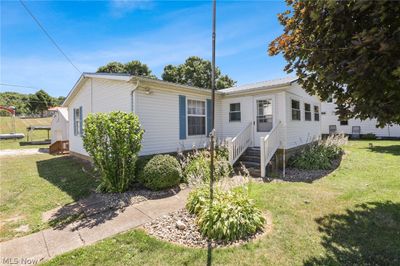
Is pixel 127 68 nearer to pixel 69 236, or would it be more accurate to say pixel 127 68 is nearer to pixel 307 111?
pixel 307 111

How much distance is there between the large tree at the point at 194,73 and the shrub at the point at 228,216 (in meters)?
23.9

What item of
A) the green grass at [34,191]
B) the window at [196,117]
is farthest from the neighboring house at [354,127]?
the green grass at [34,191]

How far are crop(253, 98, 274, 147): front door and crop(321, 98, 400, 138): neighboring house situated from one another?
12328 mm

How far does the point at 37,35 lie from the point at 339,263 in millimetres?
11357

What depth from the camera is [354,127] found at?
2097cm

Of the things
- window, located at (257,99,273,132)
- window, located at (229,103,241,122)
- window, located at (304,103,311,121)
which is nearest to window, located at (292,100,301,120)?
window, located at (304,103,311,121)

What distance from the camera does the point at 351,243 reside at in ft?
→ 11.0

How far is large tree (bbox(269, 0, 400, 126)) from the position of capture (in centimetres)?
224

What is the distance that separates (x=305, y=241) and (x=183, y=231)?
6.67 feet

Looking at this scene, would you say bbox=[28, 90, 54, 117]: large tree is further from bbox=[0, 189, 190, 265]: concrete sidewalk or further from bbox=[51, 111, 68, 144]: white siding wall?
bbox=[0, 189, 190, 265]: concrete sidewalk

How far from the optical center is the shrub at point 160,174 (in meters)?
6.00

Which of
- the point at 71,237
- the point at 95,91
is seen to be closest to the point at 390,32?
the point at 71,237

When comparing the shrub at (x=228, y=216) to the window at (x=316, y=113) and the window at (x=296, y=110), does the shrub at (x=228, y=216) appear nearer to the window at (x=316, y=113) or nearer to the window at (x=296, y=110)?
the window at (x=296, y=110)

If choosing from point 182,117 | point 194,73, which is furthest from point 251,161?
point 194,73
